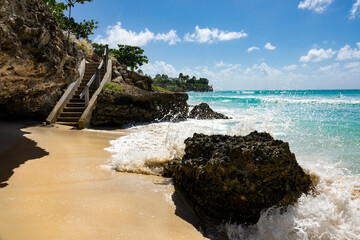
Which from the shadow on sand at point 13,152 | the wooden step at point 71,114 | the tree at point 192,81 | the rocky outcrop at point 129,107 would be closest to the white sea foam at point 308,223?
the shadow on sand at point 13,152

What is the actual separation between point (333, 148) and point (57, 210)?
25.3ft

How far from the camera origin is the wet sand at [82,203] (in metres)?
2.33

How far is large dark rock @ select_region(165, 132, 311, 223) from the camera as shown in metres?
2.84

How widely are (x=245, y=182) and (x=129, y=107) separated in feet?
28.7

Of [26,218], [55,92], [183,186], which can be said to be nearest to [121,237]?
[26,218]

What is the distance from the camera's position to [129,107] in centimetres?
1081

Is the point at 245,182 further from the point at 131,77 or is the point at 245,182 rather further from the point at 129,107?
the point at 131,77

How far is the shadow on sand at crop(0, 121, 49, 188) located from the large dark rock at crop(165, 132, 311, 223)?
300 centimetres

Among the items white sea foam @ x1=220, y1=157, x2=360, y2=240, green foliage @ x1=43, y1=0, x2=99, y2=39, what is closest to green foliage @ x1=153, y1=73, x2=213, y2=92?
green foliage @ x1=43, y1=0, x2=99, y2=39

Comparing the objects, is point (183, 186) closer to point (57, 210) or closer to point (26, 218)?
point (57, 210)

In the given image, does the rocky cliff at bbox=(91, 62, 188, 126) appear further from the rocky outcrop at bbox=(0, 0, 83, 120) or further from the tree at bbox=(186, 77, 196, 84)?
the tree at bbox=(186, 77, 196, 84)

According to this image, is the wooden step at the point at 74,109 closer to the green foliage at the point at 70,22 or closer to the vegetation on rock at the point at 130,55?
the green foliage at the point at 70,22

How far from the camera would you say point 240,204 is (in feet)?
9.36

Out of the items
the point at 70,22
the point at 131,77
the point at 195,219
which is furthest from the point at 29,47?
the point at 70,22
